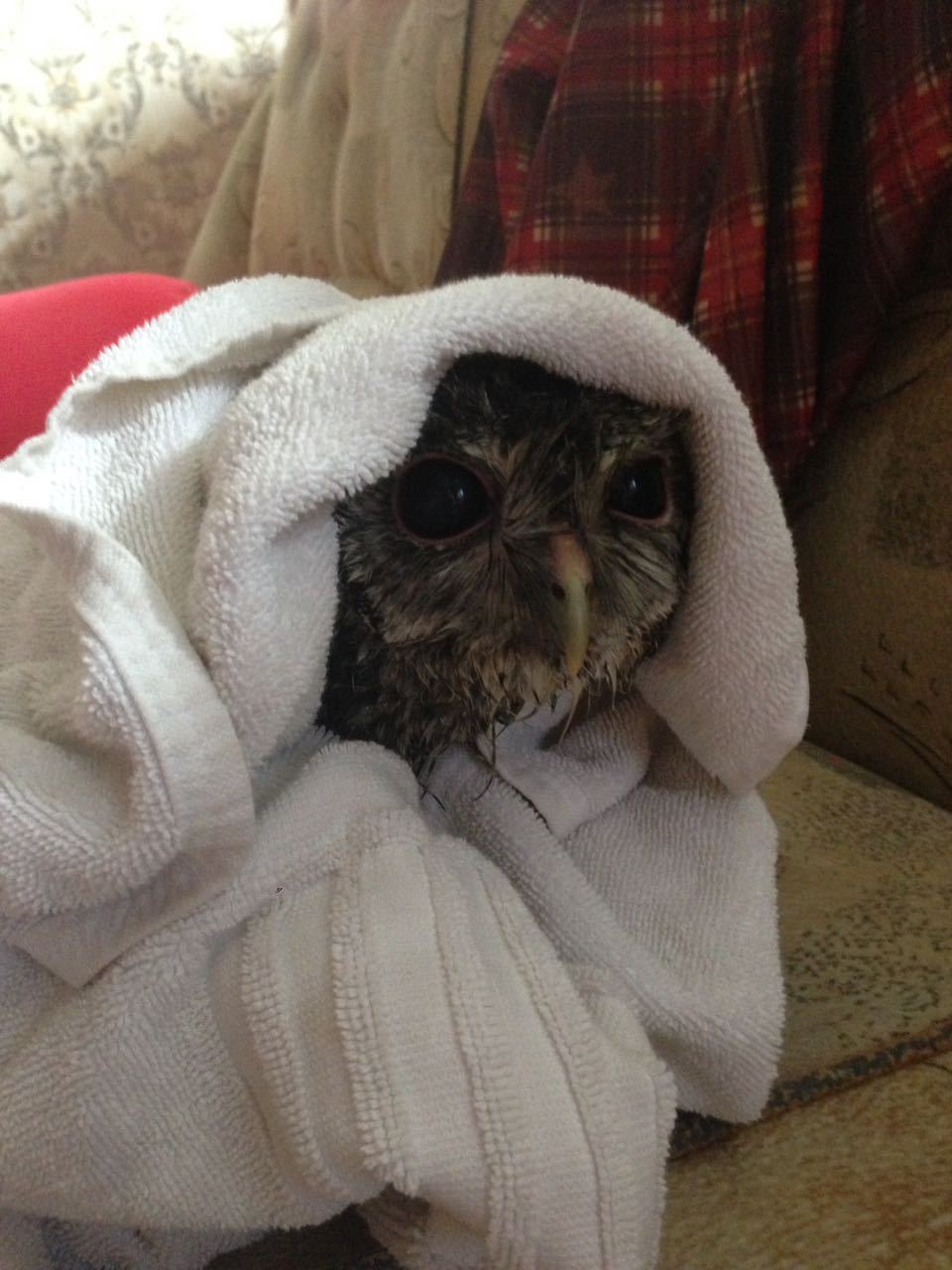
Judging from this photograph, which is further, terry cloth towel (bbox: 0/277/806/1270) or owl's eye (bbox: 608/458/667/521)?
owl's eye (bbox: 608/458/667/521)

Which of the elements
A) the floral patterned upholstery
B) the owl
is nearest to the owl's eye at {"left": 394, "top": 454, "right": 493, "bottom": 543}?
the owl

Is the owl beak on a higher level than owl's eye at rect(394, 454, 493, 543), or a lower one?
lower

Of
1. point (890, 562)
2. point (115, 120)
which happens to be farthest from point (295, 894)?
point (115, 120)

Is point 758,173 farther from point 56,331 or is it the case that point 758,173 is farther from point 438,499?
point 56,331

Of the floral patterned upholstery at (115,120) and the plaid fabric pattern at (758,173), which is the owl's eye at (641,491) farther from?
the floral patterned upholstery at (115,120)

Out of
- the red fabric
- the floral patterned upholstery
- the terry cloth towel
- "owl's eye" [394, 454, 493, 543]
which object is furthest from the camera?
the floral patterned upholstery

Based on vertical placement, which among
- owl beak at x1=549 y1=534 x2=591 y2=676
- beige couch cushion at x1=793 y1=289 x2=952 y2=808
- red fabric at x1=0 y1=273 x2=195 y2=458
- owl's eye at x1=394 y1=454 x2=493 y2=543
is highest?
owl's eye at x1=394 y1=454 x2=493 y2=543

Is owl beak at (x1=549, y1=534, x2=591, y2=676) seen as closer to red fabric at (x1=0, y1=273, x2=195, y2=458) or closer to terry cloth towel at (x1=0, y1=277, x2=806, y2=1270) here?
terry cloth towel at (x1=0, y1=277, x2=806, y2=1270)
